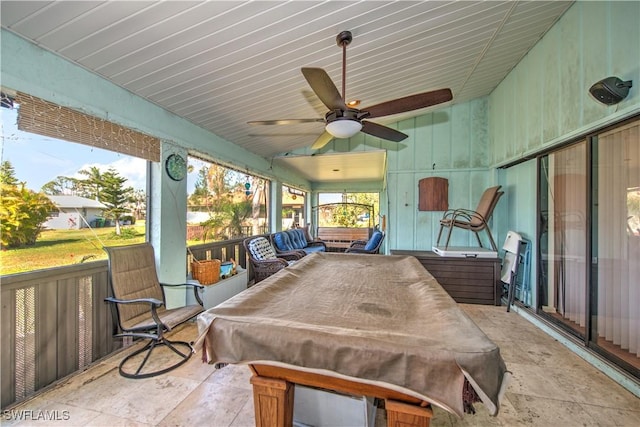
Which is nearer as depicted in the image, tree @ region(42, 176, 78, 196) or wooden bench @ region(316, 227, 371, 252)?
tree @ region(42, 176, 78, 196)

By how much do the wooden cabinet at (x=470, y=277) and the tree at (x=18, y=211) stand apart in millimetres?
4491

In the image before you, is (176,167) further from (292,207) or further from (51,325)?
(292,207)

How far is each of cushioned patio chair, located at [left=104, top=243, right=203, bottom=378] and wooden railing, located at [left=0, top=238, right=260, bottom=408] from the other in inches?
8.3

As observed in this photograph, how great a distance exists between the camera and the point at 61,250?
221 cm

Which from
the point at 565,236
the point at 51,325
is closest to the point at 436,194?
the point at 565,236

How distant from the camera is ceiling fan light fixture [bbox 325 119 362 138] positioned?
2.23 meters

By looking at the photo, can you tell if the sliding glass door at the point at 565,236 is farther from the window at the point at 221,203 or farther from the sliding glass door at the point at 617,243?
the window at the point at 221,203

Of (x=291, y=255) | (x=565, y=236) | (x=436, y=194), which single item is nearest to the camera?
(x=565, y=236)

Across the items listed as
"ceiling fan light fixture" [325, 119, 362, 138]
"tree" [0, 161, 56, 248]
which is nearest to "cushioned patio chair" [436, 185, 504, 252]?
"ceiling fan light fixture" [325, 119, 362, 138]

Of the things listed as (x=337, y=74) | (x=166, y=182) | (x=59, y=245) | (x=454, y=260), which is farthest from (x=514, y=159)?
(x=59, y=245)

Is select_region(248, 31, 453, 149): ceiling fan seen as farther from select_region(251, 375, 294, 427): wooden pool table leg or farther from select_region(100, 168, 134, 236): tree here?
select_region(100, 168, 134, 236): tree

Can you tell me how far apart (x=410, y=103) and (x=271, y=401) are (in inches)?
93.6

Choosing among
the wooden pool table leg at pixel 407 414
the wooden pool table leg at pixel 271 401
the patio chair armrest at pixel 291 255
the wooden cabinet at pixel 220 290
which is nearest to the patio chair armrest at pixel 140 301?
the wooden cabinet at pixel 220 290

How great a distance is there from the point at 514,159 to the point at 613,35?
185 centimetres
